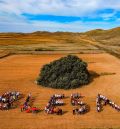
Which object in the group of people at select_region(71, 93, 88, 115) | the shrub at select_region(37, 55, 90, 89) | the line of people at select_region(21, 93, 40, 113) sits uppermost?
the shrub at select_region(37, 55, 90, 89)

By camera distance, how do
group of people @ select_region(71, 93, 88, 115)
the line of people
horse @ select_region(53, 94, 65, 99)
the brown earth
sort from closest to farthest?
the brown earth, group of people @ select_region(71, 93, 88, 115), the line of people, horse @ select_region(53, 94, 65, 99)

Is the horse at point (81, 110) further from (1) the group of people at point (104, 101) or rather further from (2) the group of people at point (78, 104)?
(1) the group of people at point (104, 101)

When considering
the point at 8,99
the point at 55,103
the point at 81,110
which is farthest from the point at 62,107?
the point at 8,99

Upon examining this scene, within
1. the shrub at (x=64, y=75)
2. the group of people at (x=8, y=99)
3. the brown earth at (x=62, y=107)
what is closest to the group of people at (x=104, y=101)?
the brown earth at (x=62, y=107)

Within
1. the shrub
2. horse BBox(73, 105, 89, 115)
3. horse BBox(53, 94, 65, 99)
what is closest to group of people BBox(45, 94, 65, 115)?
horse BBox(53, 94, 65, 99)

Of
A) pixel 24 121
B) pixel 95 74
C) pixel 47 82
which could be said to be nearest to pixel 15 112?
pixel 24 121

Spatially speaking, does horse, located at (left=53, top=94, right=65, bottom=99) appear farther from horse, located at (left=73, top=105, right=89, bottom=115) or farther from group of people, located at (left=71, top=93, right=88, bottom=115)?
horse, located at (left=73, top=105, right=89, bottom=115)
